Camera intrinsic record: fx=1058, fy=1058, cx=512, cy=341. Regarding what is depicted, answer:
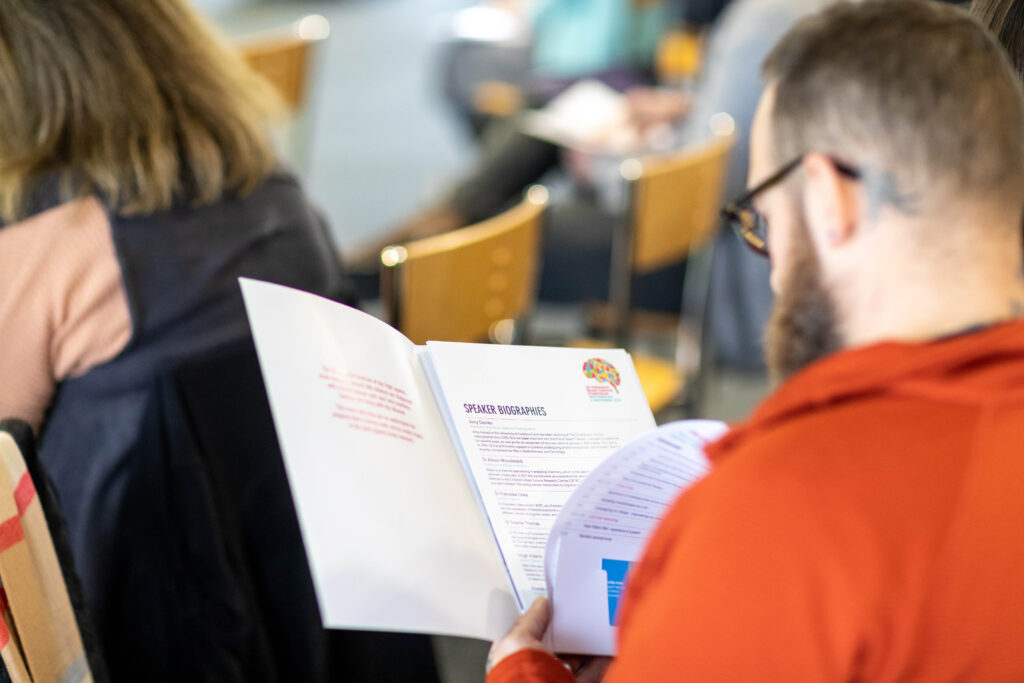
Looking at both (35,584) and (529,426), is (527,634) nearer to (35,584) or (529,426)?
(529,426)

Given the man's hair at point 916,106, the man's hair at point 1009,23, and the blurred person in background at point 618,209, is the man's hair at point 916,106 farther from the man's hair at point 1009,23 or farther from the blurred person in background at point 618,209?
the blurred person in background at point 618,209

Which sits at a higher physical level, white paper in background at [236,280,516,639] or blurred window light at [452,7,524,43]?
Answer: white paper in background at [236,280,516,639]

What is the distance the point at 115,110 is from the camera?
133cm

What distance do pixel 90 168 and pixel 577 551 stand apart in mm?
815

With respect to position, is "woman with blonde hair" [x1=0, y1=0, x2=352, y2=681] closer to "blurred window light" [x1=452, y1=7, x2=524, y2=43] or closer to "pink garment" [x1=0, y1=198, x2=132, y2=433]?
"pink garment" [x1=0, y1=198, x2=132, y2=433]

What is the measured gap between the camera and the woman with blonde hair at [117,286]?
4.15ft

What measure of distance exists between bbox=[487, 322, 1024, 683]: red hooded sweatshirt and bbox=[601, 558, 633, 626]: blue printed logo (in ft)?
0.79

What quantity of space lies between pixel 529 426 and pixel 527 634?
0.59 ft

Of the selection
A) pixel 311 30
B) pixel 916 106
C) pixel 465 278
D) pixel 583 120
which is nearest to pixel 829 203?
pixel 916 106

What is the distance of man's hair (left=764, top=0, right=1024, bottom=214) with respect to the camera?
25.9 inches

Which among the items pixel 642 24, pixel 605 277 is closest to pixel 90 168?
pixel 605 277

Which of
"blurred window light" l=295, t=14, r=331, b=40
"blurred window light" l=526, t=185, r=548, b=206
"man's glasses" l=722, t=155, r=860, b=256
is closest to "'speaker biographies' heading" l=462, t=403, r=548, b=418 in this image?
"man's glasses" l=722, t=155, r=860, b=256

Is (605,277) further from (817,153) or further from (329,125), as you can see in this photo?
(329,125)

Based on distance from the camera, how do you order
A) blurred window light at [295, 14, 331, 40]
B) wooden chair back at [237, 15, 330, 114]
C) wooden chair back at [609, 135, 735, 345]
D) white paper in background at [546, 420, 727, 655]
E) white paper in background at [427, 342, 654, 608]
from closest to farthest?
white paper in background at [546, 420, 727, 655], white paper in background at [427, 342, 654, 608], wooden chair back at [609, 135, 735, 345], wooden chair back at [237, 15, 330, 114], blurred window light at [295, 14, 331, 40]
